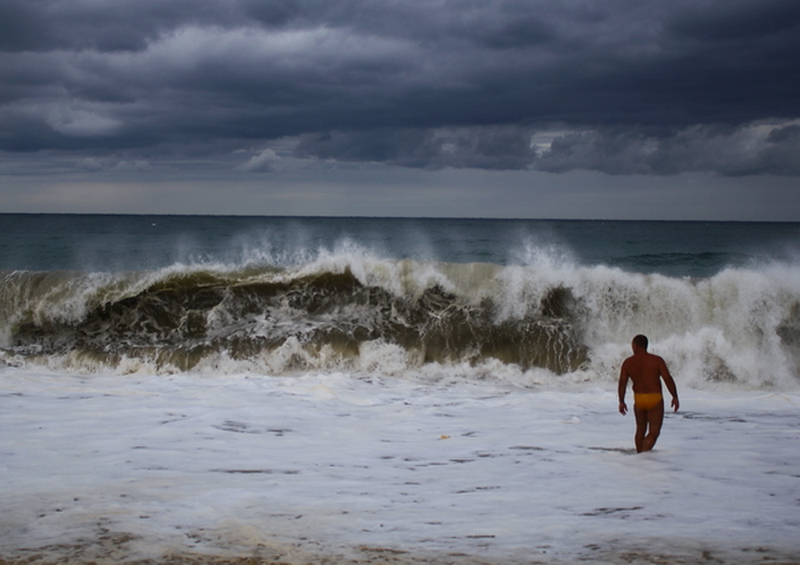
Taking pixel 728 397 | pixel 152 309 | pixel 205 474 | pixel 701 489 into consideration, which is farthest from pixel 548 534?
pixel 152 309

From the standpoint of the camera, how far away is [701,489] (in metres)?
5.09

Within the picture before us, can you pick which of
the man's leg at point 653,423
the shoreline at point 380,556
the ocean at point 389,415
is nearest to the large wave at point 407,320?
the ocean at point 389,415

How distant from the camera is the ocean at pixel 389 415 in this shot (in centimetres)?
415

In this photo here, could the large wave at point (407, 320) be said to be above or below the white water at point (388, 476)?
above

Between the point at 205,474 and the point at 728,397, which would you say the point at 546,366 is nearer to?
the point at 728,397

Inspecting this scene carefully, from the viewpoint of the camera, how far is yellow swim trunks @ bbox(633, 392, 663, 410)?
6.11m

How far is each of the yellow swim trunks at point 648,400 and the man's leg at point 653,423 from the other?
0.10 ft

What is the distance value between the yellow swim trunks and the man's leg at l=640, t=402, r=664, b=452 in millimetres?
31

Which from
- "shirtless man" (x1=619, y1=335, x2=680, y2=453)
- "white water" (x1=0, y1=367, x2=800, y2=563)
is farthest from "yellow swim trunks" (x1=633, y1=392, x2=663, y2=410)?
"white water" (x1=0, y1=367, x2=800, y2=563)

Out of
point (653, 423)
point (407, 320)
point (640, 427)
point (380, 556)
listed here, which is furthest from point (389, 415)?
point (407, 320)

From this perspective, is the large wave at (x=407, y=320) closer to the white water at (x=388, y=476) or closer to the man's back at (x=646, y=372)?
the white water at (x=388, y=476)

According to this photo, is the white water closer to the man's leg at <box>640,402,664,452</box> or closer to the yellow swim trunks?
the man's leg at <box>640,402,664,452</box>

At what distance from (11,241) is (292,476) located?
41056mm

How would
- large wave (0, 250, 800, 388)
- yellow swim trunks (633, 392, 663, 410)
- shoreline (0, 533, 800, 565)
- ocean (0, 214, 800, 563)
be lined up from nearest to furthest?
shoreline (0, 533, 800, 565) → ocean (0, 214, 800, 563) → yellow swim trunks (633, 392, 663, 410) → large wave (0, 250, 800, 388)
